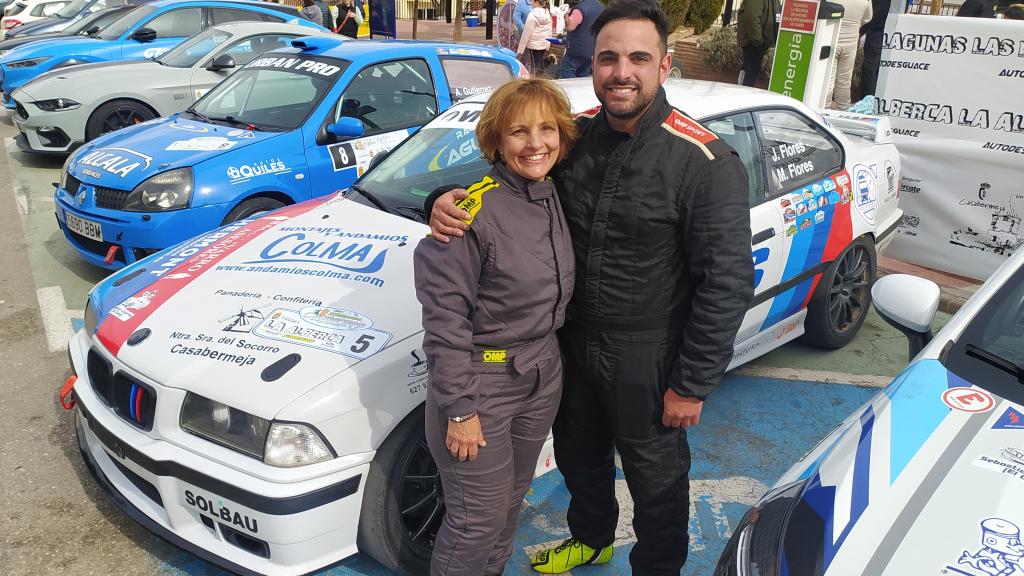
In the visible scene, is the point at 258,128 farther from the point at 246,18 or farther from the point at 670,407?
the point at 246,18

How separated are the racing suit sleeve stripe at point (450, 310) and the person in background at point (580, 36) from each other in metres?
7.82

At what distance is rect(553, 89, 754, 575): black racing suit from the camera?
7.05 ft

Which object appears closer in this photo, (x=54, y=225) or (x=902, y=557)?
(x=902, y=557)

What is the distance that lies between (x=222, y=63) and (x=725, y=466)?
A: 6.14 m

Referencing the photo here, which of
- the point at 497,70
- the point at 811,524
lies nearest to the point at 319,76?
the point at 497,70

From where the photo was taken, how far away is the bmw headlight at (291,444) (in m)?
2.41

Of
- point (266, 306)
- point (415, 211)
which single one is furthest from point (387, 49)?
point (266, 306)

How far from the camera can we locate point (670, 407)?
2.29 m

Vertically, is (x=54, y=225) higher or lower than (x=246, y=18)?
lower

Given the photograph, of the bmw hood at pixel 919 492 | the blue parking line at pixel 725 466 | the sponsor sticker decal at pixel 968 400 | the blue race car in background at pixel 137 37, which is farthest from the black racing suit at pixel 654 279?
the blue race car in background at pixel 137 37

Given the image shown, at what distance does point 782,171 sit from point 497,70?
9.46ft

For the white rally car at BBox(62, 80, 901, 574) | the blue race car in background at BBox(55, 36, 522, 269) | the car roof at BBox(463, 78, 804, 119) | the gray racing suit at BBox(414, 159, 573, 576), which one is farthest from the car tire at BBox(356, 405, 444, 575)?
the blue race car in background at BBox(55, 36, 522, 269)

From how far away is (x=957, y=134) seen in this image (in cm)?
570

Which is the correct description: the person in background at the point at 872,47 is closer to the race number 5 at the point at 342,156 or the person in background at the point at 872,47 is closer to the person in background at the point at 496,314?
the race number 5 at the point at 342,156
